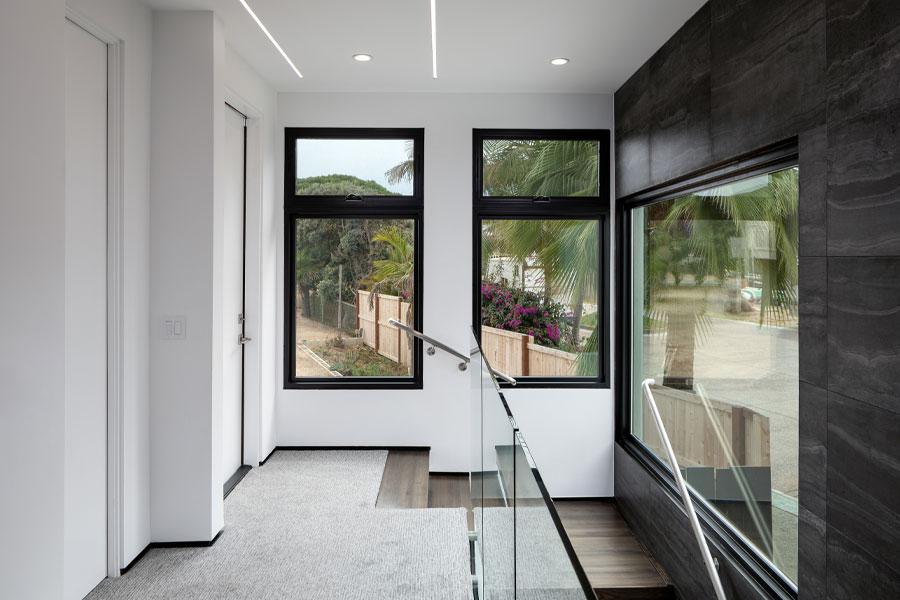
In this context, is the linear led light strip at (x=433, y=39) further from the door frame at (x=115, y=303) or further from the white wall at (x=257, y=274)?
the door frame at (x=115, y=303)

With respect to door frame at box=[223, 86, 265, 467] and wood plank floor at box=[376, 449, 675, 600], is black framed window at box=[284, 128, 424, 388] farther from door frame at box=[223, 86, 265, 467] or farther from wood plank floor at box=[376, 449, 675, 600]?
wood plank floor at box=[376, 449, 675, 600]

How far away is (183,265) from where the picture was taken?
2652 mm

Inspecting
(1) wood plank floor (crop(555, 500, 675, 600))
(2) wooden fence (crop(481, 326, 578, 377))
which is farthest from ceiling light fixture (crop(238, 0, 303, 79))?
(1) wood plank floor (crop(555, 500, 675, 600))

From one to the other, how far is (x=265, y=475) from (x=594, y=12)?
3.06 meters

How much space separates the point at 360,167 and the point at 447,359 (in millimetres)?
1428

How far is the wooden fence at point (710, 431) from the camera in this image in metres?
2.35

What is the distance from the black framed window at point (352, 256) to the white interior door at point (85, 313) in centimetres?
168

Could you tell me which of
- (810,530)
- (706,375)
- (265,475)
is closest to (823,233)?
(810,530)

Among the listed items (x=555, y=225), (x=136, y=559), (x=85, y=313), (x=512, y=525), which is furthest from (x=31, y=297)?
(x=555, y=225)

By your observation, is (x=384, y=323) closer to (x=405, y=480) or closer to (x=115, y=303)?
(x=405, y=480)

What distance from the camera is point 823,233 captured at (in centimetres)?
185

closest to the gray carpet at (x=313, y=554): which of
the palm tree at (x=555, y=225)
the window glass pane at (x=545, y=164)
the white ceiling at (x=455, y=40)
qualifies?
the palm tree at (x=555, y=225)

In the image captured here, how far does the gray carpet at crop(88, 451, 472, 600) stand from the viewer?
2371 mm

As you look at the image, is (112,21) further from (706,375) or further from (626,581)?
(626,581)
